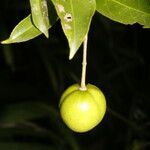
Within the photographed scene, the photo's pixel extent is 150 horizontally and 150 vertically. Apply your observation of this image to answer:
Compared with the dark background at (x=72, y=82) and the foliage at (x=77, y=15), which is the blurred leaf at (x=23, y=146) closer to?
the dark background at (x=72, y=82)

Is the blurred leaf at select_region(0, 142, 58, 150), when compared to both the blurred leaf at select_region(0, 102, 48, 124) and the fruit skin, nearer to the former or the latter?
the blurred leaf at select_region(0, 102, 48, 124)

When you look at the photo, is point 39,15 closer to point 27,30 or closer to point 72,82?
point 27,30

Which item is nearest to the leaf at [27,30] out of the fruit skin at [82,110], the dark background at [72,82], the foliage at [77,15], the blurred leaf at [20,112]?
the foliage at [77,15]

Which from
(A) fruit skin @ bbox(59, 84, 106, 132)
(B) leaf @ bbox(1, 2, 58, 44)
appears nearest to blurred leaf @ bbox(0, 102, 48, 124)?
(A) fruit skin @ bbox(59, 84, 106, 132)

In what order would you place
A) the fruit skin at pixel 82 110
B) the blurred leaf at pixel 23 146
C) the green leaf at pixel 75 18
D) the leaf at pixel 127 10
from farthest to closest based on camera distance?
the blurred leaf at pixel 23 146 < the fruit skin at pixel 82 110 < the leaf at pixel 127 10 < the green leaf at pixel 75 18

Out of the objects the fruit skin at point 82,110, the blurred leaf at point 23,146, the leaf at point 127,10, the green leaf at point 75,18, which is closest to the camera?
the green leaf at point 75,18

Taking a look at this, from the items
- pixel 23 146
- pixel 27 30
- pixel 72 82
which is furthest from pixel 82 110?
pixel 72 82
